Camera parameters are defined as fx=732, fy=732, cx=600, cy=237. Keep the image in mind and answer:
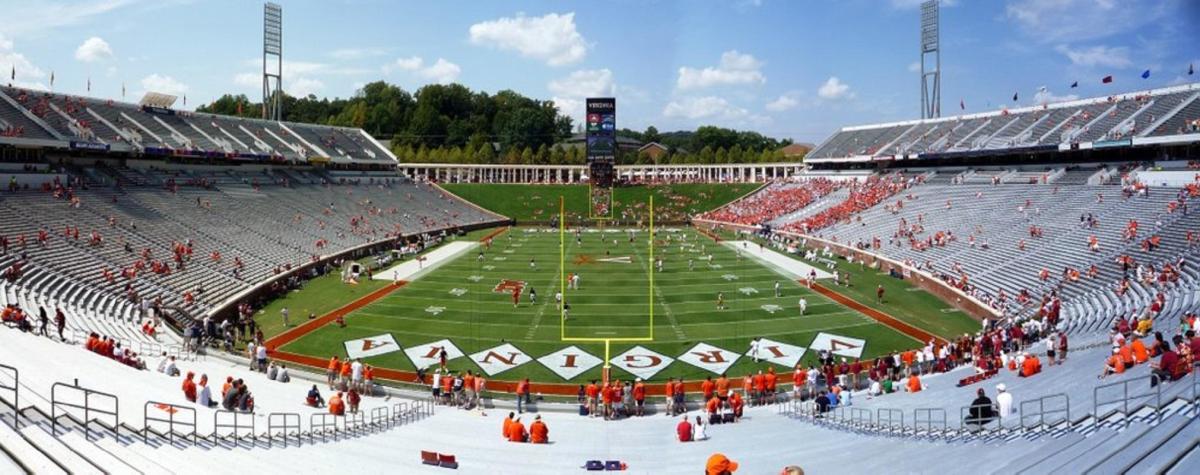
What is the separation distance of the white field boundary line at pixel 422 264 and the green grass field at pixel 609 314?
776 mm

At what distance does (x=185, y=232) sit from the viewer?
32219 mm

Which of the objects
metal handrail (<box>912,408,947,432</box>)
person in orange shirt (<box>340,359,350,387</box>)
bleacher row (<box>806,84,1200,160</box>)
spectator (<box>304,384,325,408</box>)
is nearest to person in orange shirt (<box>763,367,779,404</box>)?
metal handrail (<box>912,408,947,432</box>)

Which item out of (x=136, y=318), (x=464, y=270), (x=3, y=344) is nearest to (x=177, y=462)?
(x=3, y=344)

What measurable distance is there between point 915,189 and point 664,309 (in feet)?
101

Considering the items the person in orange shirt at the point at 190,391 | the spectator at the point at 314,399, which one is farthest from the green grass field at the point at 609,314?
the person in orange shirt at the point at 190,391

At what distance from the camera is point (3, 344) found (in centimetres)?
1254

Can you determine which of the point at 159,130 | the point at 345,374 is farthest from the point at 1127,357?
the point at 159,130

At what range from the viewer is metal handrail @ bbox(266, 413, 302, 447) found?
10.7 meters

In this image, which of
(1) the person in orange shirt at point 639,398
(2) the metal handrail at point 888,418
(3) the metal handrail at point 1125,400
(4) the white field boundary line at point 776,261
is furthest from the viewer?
(4) the white field boundary line at point 776,261

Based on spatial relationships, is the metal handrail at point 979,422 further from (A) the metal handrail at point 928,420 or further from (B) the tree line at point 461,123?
(B) the tree line at point 461,123

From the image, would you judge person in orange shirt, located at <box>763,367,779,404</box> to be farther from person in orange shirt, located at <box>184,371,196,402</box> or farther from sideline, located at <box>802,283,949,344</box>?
person in orange shirt, located at <box>184,371,196,402</box>

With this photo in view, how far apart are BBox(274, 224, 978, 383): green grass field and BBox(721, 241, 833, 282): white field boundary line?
0.88m

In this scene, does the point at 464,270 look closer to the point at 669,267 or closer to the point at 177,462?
the point at 669,267

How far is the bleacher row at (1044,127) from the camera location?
39000mm
